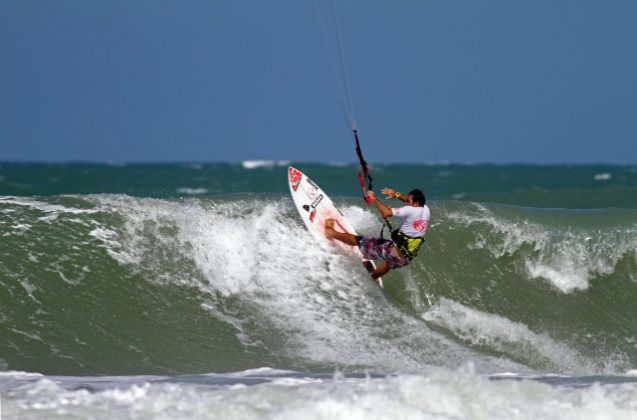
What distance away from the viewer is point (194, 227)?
910 cm

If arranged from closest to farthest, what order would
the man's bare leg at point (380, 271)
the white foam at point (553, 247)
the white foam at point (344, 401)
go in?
the white foam at point (344, 401) → the man's bare leg at point (380, 271) → the white foam at point (553, 247)

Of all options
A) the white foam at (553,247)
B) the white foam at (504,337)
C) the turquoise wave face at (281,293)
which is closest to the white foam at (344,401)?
the turquoise wave face at (281,293)

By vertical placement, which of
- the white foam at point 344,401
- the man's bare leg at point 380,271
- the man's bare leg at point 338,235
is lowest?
the white foam at point 344,401

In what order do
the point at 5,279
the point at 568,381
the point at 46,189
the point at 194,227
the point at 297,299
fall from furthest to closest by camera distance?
the point at 46,189, the point at 194,227, the point at 297,299, the point at 5,279, the point at 568,381

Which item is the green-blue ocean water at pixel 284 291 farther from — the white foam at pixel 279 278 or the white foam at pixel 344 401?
the white foam at pixel 344 401

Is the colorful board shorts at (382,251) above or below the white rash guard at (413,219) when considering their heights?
below

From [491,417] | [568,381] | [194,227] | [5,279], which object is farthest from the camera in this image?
[194,227]

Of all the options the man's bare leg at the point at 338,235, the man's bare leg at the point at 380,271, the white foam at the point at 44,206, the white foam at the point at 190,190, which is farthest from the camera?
the white foam at the point at 190,190

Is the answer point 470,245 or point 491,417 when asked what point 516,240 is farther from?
point 491,417

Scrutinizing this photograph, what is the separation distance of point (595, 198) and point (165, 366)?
12.4 meters

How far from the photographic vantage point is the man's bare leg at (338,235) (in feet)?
29.6

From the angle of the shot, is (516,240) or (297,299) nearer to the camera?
(297,299)

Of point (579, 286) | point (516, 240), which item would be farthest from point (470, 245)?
point (579, 286)

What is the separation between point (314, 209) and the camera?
9312mm
